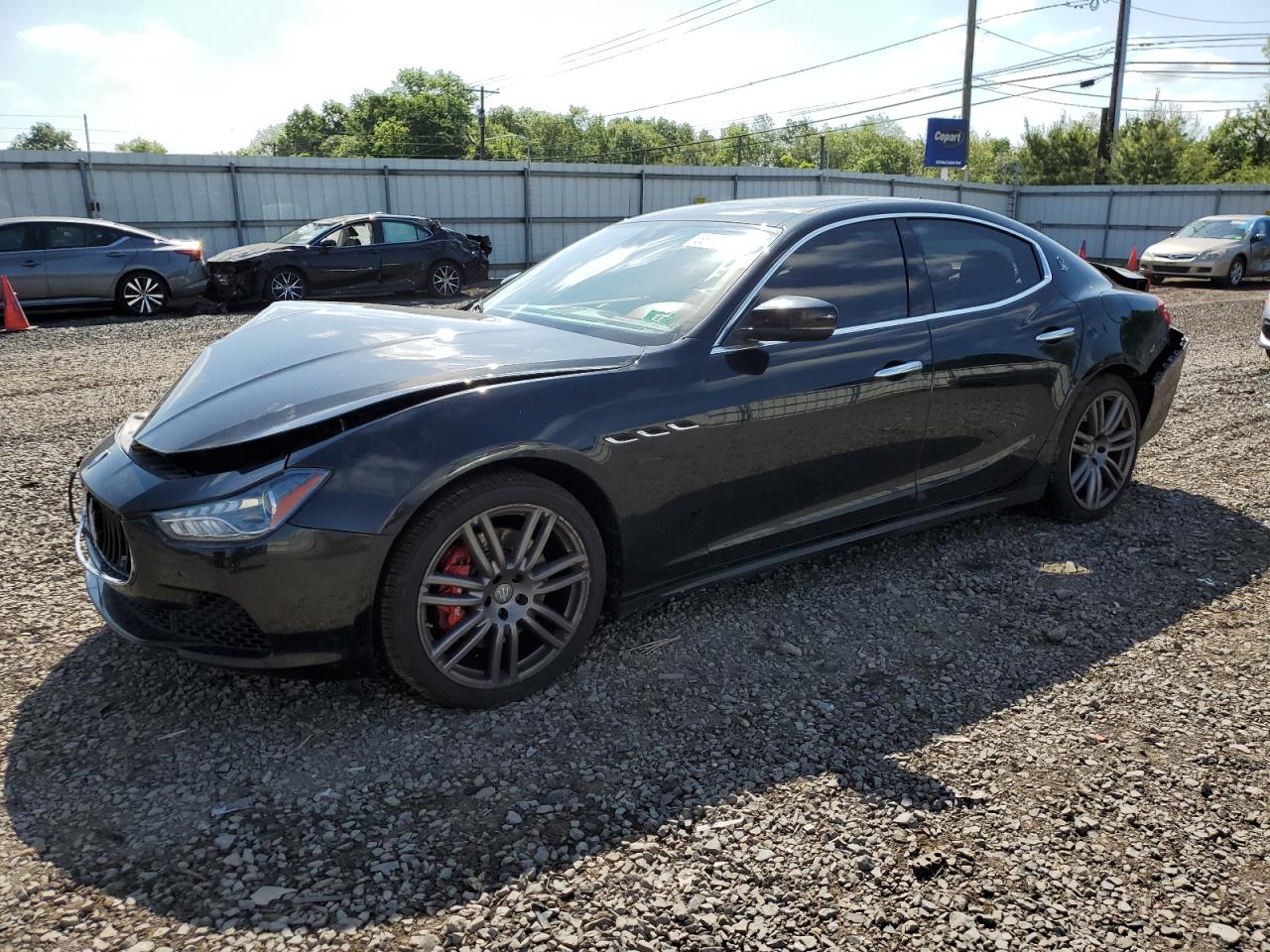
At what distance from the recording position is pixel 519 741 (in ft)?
9.70

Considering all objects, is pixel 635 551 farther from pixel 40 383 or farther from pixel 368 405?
pixel 40 383

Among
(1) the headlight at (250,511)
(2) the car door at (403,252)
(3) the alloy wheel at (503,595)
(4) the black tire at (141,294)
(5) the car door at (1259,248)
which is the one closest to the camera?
(1) the headlight at (250,511)

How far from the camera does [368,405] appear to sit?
287cm

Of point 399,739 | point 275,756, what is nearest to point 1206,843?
point 399,739

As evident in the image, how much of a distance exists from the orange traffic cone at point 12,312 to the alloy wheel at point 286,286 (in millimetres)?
3530

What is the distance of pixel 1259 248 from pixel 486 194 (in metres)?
16.5

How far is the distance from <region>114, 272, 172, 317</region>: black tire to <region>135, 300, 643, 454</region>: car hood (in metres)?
11.1

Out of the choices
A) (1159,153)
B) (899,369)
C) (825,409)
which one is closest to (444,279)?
(899,369)

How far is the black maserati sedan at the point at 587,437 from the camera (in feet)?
9.12

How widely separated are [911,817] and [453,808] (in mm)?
1248

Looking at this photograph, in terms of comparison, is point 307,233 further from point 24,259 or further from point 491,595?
point 491,595

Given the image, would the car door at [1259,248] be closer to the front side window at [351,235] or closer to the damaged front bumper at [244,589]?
the front side window at [351,235]

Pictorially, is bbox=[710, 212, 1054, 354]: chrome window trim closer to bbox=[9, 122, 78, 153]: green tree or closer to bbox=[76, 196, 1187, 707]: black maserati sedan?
bbox=[76, 196, 1187, 707]: black maserati sedan

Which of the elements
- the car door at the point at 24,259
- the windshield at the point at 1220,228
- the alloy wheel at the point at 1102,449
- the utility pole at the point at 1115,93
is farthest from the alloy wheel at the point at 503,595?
the utility pole at the point at 1115,93
